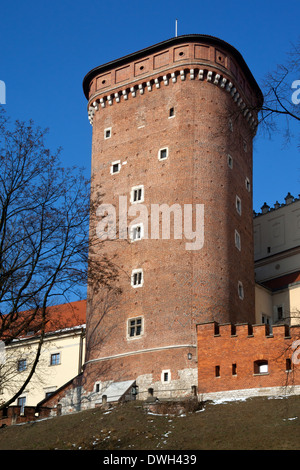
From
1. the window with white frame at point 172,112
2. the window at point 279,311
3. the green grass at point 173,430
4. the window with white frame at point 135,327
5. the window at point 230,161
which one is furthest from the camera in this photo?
the window at point 279,311

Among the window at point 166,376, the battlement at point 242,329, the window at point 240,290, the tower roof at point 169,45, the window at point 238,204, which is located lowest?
the window at point 166,376

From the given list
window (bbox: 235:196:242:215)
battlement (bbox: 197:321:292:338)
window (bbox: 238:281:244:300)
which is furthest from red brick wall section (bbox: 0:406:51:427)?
window (bbox: 235:196:242:215)

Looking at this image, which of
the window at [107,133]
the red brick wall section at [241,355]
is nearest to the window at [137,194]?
the window at [107,133]

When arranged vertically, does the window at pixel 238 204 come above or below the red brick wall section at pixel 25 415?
above

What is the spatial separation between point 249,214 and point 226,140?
535 cm

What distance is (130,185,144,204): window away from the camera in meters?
46.8

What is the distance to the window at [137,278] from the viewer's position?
44.8 meters

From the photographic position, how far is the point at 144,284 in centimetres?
4459

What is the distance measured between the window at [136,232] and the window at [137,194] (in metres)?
1.56

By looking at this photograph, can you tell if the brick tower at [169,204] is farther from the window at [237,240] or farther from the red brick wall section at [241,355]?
the red brick wall section at [241,355]

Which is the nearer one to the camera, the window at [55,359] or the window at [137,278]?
the window at [137,278]

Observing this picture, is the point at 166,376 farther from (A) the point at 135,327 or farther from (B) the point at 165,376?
(A) the point at 135,327
